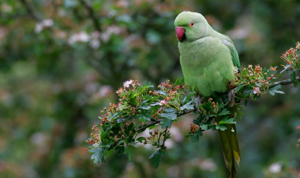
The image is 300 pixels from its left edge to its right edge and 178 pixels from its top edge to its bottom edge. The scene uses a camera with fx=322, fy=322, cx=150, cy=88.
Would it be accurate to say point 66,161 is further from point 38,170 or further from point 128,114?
point 128,114

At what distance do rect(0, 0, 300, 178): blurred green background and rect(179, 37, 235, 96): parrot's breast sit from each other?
111 cm

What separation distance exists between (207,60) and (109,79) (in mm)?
1898

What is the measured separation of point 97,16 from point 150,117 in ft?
7.35

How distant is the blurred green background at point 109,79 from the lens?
3.71 meters

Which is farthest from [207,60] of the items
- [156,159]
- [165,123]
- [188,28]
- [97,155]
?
[97,155]

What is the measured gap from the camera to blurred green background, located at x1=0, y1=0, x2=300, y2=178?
371 centimetres

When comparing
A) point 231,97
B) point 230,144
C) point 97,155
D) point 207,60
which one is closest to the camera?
point 97,155

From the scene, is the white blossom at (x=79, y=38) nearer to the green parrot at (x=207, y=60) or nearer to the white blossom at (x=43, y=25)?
the white blossom at (x=43, y=25)

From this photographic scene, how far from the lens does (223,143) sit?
2465mm

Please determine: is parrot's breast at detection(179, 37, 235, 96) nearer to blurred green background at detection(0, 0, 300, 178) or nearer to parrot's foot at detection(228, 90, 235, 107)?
parrot's foot at detection(228, 90, 235, 107)

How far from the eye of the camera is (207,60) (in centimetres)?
228

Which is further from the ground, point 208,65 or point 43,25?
point 43,25

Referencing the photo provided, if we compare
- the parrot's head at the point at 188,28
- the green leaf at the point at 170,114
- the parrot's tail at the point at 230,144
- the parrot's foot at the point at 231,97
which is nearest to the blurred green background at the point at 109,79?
the parrot's tail at the point at 230,144

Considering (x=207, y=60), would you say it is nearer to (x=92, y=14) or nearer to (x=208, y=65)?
(x=208, y=65)
